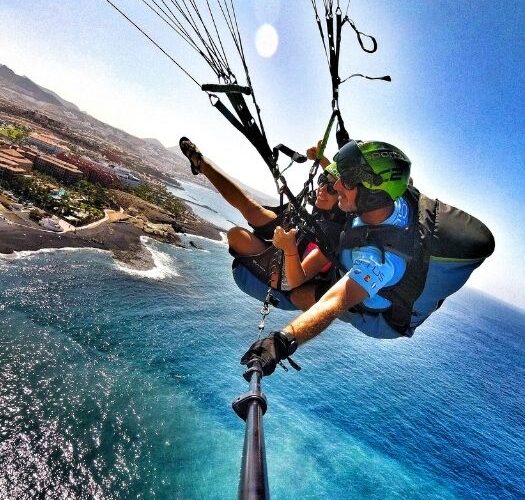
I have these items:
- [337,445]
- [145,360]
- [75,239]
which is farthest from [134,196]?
[337,445]

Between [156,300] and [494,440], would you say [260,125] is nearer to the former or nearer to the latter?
[156,300]

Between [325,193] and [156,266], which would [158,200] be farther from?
[325,193]

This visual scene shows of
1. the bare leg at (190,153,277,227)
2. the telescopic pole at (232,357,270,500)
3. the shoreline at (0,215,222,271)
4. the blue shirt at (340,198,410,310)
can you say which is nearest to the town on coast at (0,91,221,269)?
the shoreline at (0,215,222,271)

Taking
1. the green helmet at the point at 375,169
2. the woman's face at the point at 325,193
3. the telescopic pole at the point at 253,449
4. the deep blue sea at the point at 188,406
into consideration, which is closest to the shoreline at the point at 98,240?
the deep blue sea at the point at 188,406

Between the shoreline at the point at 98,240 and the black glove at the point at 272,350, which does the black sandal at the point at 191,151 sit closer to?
the black glove at the point at 272,350

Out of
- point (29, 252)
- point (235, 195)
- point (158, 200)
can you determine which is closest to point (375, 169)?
point (235, 195)

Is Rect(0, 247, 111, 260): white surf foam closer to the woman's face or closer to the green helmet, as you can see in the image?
the woman's face
